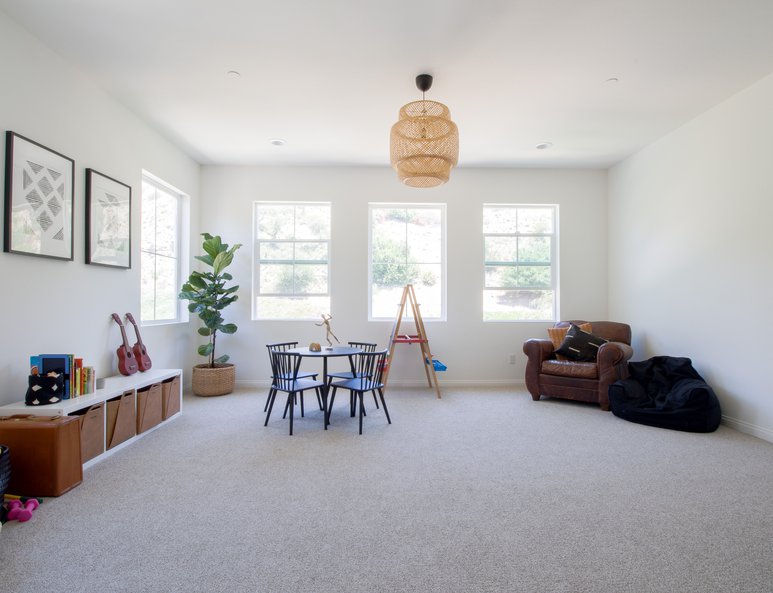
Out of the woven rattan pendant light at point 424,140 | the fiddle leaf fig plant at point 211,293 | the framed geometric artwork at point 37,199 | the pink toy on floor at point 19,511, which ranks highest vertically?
the woven rattan pendant light at point 424,140

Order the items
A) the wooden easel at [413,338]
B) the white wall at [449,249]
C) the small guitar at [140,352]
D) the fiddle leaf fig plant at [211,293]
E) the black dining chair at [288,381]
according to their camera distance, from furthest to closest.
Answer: the white wall at [449,249]
the wooden easel at [413,338]
the fiddle leaf fig plant at [211,293]
the small guitar at [140,352]
the black dining chair at [288,381]

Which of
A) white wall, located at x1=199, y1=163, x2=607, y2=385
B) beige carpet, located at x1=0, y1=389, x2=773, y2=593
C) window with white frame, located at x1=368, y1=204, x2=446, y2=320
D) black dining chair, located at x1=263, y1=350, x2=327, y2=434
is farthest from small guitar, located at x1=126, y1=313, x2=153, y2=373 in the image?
window with white frame, located at x1=368, y1=204, x2=446, y2=320

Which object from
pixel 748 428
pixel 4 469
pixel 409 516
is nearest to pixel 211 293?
pixel 4 469

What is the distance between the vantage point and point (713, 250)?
395cm

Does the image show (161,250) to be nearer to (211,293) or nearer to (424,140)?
(211,293)

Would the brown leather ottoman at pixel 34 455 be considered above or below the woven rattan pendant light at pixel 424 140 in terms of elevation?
below

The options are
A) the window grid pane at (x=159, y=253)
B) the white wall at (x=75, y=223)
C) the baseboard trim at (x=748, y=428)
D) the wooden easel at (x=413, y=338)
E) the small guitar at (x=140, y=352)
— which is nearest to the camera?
the white wall at (x=75, y=223)

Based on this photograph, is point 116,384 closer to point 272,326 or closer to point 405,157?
point 272,326

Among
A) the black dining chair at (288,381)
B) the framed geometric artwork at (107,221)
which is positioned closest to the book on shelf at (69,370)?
the framed geometric artwork at (107,221)

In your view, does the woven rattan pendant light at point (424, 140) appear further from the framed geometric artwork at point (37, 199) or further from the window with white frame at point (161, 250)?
the window with white frame at point (161, 250)

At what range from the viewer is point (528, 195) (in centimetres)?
573

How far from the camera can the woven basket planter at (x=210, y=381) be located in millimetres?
4902

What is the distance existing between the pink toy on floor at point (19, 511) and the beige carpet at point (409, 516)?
5cm

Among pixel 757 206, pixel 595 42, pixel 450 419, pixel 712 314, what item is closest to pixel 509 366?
pixel 450 419
